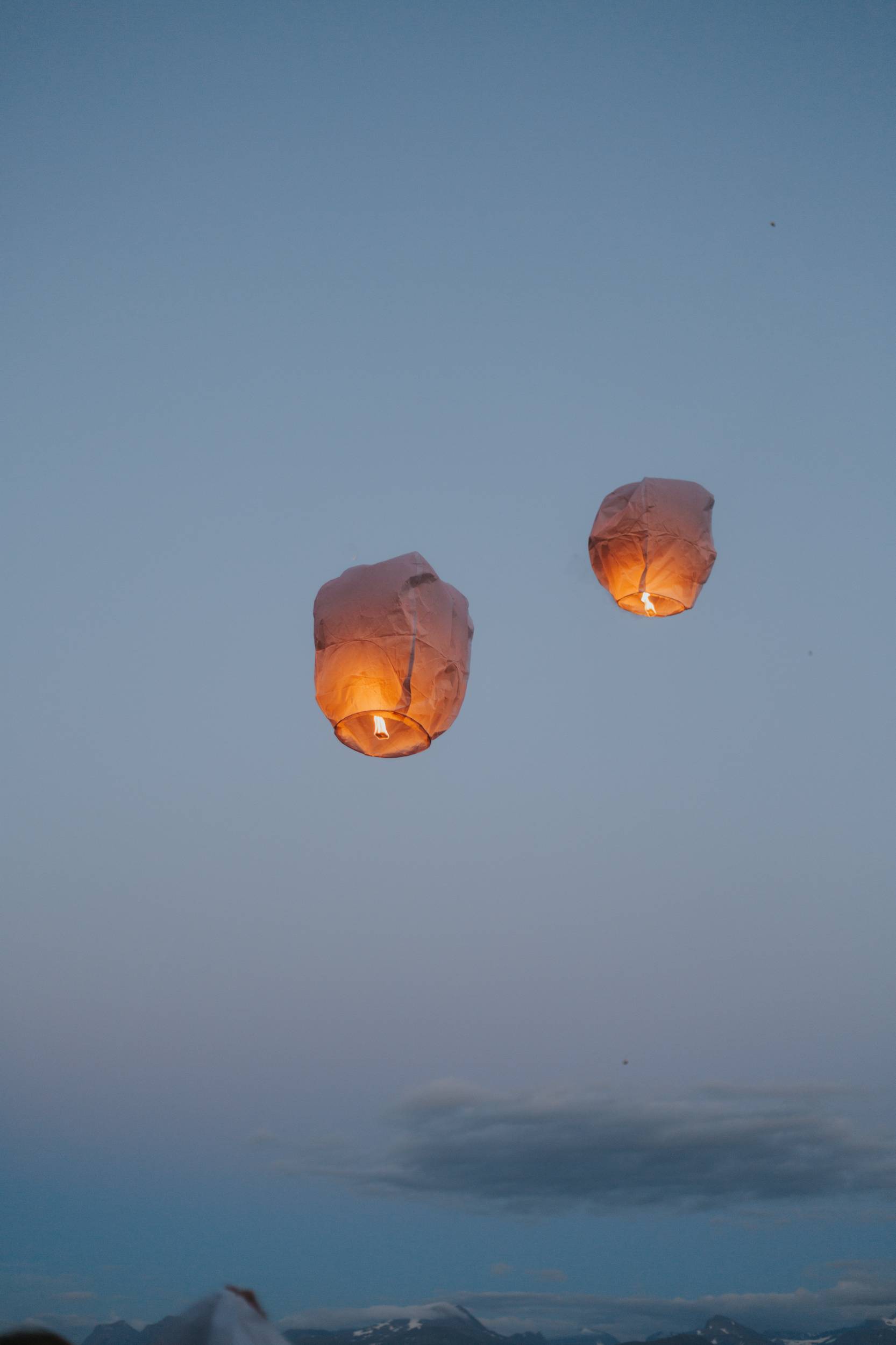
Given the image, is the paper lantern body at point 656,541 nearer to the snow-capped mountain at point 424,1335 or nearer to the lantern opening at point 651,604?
the lantern opening at point 651,604

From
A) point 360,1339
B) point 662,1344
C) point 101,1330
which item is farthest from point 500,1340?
point 101,1330

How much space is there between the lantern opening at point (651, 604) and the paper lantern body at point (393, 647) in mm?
1512

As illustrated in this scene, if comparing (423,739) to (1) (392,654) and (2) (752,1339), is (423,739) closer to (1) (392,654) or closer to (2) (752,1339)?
(1) (392,654)

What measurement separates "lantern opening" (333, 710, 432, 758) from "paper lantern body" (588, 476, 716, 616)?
1647 millimetres

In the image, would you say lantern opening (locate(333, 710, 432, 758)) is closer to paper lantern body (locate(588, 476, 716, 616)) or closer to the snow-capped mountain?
paper lantern body (locate(588, 476, 716, 616))

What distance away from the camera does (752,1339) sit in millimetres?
187125

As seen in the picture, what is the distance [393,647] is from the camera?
4.32 m

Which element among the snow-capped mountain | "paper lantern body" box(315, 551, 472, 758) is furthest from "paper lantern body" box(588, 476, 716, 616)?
the snow-capped mountain

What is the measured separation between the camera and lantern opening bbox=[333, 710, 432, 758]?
15.6 feet

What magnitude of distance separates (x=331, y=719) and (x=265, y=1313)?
8.72 ft

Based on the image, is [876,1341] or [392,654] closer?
[392,654]

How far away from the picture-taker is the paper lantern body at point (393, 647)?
14.2ft

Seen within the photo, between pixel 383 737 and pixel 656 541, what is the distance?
1921mm

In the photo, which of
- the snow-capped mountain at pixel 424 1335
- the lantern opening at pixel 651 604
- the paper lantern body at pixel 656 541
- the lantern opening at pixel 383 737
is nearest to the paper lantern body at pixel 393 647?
the lantern opening at pixel 383 737
